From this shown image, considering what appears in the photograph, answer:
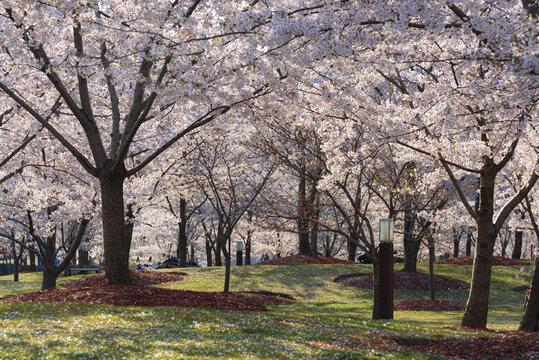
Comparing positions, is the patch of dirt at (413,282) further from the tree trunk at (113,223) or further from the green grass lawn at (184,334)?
the tree trunk at (113,223)

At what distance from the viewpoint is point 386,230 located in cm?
1580

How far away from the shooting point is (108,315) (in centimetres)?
1266

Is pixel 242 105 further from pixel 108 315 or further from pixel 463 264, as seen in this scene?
pixel 463 264

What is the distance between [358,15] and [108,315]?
8.73 m

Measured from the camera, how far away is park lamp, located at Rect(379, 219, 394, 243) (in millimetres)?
15758

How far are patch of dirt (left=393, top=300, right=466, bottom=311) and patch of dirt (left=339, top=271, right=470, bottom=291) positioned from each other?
4.94m

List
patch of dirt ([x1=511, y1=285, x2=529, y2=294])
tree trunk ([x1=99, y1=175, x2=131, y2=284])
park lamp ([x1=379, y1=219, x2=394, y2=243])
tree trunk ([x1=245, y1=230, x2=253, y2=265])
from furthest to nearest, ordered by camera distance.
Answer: tree trunk ([x1=245, y1=230, x2=253, y2=265])
patch of dirt ([x1=511, y1=285, x2=529, y2=294])
tree trunk ([x1=99, y1=175, x2=131, y2=284])
park lamp ([x1=379, y1=219, x2=394, y2=243])

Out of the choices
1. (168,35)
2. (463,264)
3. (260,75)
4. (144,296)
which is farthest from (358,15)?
(463,264)

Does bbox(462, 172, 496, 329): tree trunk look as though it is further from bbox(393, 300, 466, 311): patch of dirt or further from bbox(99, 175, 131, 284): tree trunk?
bbox(99, 175, 131, 284): tree trunk

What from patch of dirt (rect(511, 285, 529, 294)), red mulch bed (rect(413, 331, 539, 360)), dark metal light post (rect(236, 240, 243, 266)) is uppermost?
dark metal light post (rect(236, 240, 243, 266))

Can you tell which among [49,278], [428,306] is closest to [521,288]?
[428,306]

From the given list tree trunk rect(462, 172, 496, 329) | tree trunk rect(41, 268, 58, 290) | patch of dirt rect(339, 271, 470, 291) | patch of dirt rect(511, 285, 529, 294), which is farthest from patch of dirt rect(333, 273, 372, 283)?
tree trunk rect(462, 172, 496, 329)

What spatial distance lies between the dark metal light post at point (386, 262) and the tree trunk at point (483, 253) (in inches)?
92.4

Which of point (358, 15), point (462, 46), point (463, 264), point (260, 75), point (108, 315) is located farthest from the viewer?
point (463, 264)
